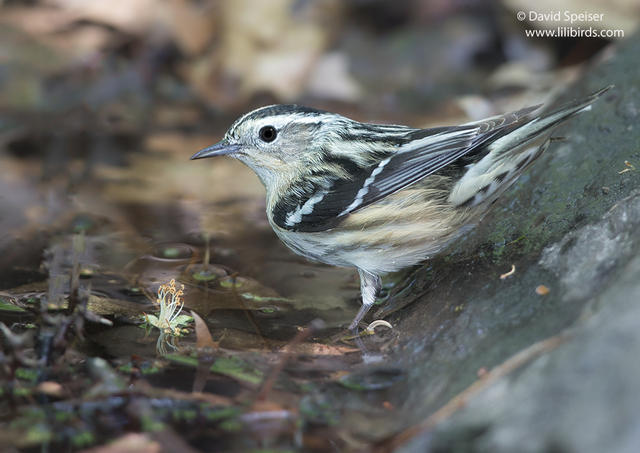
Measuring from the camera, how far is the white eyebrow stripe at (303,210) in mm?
4184

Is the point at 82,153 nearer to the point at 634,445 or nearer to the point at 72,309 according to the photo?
the point at 72,309

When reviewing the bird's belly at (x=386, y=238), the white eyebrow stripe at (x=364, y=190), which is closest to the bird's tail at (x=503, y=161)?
the bird's belly at (x=386, y=238)

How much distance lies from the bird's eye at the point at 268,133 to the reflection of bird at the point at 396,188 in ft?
1.04

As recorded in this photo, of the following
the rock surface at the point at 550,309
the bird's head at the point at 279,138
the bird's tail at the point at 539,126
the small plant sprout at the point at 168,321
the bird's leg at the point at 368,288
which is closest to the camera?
the rock surface at the point at 550,309

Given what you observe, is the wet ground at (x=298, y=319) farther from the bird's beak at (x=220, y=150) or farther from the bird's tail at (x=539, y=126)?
the bird's beak at (x=220, y=150)

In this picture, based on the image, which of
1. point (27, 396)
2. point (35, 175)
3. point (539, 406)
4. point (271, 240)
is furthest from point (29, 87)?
point (539, 406)

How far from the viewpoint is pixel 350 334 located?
150 inches

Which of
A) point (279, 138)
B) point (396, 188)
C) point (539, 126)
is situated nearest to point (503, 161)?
point (539, 126)

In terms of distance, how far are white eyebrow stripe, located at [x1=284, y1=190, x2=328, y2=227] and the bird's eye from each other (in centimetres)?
65

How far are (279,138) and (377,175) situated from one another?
0.98 m

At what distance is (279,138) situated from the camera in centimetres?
470

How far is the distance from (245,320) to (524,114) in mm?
1851

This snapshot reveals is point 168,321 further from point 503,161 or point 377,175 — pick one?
point 503,161

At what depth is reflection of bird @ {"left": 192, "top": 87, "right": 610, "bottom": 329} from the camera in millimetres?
3746
